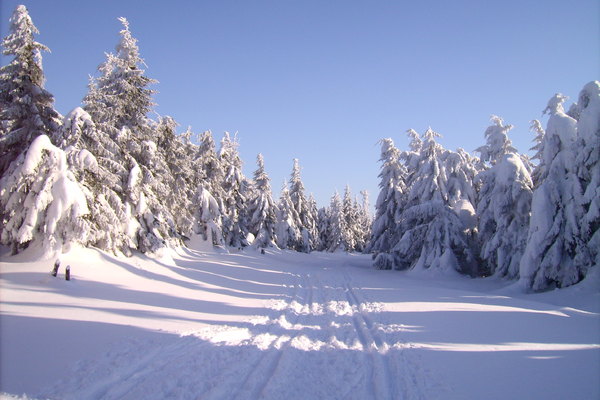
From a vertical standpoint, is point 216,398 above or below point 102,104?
below

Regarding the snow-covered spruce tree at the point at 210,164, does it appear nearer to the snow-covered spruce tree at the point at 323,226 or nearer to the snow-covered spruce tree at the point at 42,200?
the snow-covered spruce tree at the point at 42,200

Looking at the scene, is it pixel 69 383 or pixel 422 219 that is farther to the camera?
pixel 422 219

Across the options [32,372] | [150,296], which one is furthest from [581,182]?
[32,372]

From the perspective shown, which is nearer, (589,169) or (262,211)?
(589,169)

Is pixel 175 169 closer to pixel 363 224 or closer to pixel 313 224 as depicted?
pixel 313 224

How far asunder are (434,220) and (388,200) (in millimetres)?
6989

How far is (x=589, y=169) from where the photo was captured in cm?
1542

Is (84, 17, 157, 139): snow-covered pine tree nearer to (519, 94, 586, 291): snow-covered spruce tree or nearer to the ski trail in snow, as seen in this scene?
the ski trail in snow

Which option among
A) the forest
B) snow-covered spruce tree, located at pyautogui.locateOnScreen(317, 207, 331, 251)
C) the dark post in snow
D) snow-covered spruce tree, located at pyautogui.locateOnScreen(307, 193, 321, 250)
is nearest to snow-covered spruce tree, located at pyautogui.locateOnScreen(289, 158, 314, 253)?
snow-covered spruce tree, located at pyautogui.locateOnScreen(307, 193, 321, 250)

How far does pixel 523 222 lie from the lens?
2067 cm

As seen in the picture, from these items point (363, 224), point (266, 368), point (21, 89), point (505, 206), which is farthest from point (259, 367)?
point (363, 224)

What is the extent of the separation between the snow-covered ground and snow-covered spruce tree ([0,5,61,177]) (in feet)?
16.8

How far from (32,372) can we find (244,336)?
4.16 m

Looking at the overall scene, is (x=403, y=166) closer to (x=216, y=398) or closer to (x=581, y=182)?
(x=581, y=182)
